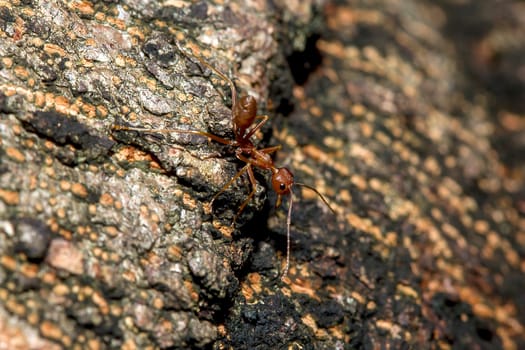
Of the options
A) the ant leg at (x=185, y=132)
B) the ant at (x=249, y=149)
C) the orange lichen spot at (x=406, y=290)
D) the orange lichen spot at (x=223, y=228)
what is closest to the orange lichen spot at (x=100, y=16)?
the ant at (x=249, y=149)

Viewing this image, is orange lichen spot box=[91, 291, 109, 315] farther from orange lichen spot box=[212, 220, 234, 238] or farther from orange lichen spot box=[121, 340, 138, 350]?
orange lichen spot box=[212, 220, 234, 238]

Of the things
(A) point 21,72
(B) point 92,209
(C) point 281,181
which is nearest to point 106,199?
(B) point 92,209

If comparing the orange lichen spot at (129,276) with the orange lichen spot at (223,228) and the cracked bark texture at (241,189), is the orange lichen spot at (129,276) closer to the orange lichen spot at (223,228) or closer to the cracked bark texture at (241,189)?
the cracked bark texture at (241,189)

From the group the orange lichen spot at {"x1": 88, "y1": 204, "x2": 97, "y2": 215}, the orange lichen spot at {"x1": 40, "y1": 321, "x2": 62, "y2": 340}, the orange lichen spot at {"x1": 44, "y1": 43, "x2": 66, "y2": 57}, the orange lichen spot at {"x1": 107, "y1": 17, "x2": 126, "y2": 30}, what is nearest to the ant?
the orange lichen spot at {"x1": 107, "y1": 17, "x2": 126, "y2": 30}

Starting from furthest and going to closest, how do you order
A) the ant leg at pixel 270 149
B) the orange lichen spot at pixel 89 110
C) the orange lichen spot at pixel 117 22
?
the ant leg at pixel 270 149
the orange lichen spot at pixel 117 22
the orange lichen spot at pixel 89 110

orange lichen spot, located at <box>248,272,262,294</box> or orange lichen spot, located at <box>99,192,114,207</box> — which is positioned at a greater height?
orange lichen spot, located at <box>99,192,114,207</box>
